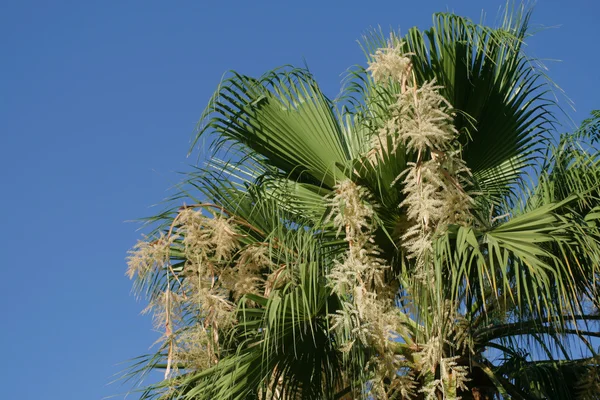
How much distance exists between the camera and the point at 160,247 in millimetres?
6078

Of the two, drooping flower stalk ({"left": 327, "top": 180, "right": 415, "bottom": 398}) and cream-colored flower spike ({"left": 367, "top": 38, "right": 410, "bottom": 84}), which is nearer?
drooping flower stalk ({"left": 327, "top": 180, "right": 415, "bottom": 398})

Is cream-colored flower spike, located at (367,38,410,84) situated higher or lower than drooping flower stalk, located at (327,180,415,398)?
higher

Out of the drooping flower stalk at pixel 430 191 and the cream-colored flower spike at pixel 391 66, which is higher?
the cream-colored flower spike at pixel 391 66

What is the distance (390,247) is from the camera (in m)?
6.36

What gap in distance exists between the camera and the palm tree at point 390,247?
555cm

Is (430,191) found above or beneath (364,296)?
above

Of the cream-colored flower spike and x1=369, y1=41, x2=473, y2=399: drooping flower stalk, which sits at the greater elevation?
the cream-colored flower spike

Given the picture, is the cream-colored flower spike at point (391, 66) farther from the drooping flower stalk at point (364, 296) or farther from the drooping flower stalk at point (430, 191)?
the drooping flower stalk at point (364, 296)

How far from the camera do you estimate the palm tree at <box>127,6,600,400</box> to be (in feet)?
18.2

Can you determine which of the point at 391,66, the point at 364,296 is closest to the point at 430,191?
the point at 364,296

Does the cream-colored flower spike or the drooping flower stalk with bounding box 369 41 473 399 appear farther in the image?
the cream-colored flower spike

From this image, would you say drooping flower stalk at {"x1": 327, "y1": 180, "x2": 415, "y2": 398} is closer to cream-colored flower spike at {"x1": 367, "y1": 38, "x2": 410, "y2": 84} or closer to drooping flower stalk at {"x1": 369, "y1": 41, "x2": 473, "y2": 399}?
drooping flower stalk at {"x1": 369, "y1": 41, "x2": 473, "y2": 399}

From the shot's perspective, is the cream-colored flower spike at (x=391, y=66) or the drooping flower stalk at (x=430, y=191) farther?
the cream-colored flower spike at (x=391, y=66)

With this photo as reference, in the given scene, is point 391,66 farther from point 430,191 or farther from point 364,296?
point 364,296
